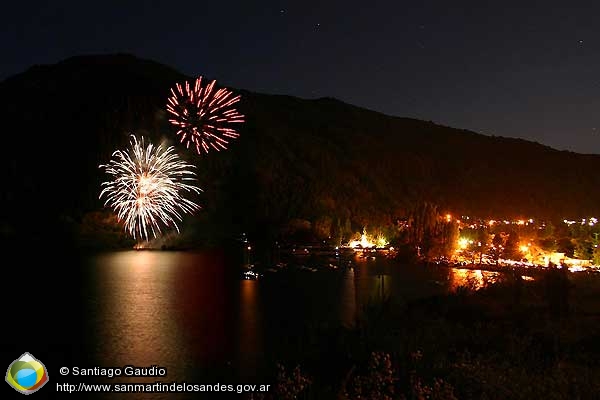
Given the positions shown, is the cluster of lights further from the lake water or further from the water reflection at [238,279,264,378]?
the water reflection at [238,279,264,378]

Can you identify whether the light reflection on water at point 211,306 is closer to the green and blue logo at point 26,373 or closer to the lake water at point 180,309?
the lake water at point 180,309

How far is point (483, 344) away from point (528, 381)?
415cm

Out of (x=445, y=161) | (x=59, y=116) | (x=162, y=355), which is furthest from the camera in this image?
(x=445, y=161)

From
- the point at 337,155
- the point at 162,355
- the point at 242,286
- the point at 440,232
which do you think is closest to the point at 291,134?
the point at 337,155

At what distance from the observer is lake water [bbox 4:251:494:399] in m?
18.1

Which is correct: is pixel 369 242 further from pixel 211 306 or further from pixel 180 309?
pixel 180 309

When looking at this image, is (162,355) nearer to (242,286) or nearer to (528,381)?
(528,381)

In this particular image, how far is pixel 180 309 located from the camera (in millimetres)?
27578

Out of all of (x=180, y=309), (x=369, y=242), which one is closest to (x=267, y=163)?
(x=369, y=242)

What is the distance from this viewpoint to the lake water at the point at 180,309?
18128 millimetres

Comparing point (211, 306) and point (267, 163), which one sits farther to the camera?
point (267, 163)

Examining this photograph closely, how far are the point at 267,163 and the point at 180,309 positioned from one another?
61690mm

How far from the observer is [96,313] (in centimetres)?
2652

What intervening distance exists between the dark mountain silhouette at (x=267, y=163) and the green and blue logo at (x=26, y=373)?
2238 inches
